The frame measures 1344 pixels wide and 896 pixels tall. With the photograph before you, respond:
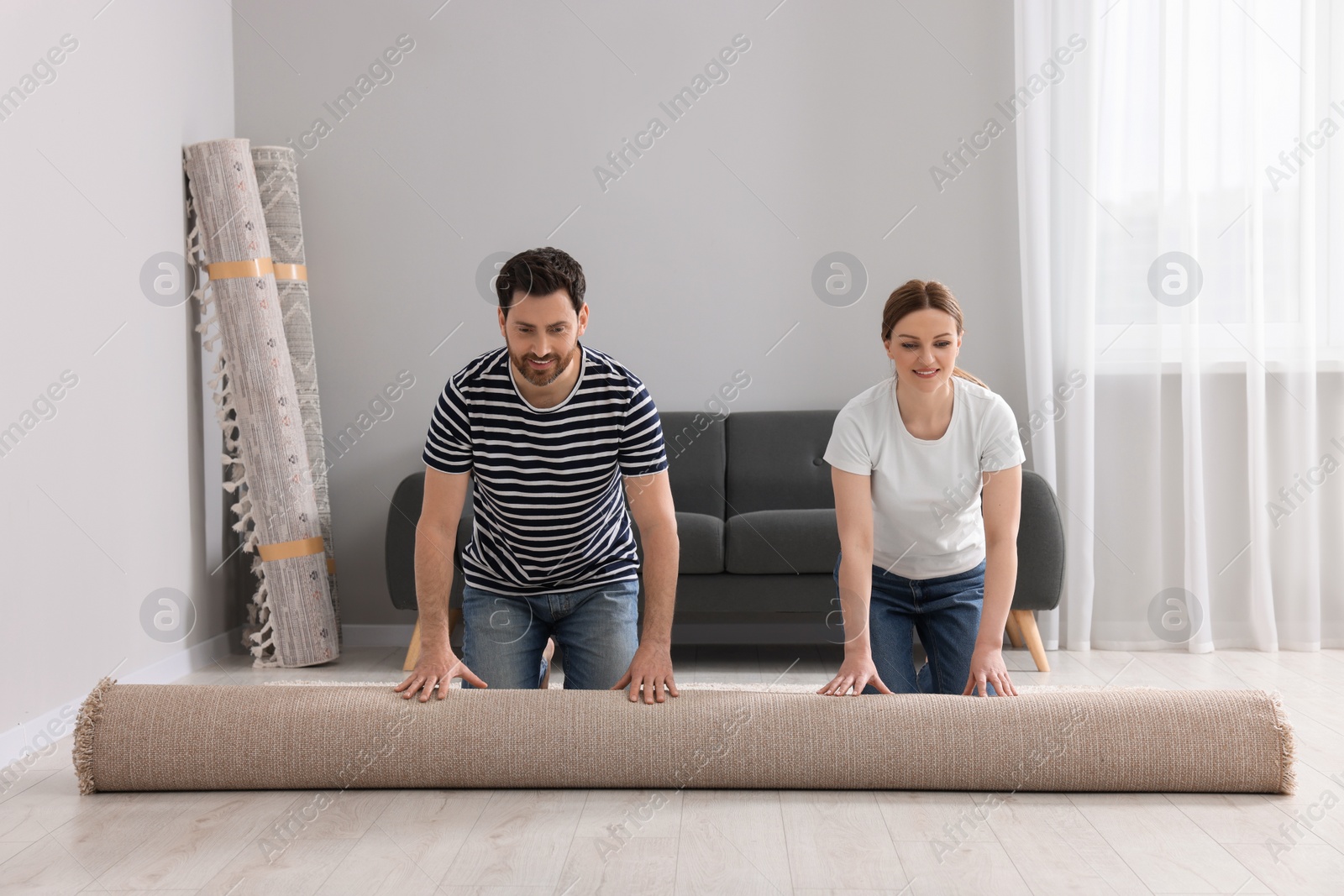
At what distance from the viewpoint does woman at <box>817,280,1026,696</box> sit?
1921 mm

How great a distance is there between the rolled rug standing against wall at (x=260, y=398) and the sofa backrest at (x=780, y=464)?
140 centimetres

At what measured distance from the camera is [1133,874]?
152cm

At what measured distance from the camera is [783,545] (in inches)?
124

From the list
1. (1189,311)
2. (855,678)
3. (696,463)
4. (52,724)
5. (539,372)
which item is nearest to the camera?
(539,372)

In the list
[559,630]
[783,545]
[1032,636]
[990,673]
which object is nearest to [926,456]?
[990,673]

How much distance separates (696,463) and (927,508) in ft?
5.38

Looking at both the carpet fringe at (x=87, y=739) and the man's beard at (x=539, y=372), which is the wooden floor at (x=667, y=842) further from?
the man's beard at (x=539, y=372)

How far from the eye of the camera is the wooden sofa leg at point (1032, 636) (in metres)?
3.16

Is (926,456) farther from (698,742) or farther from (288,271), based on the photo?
(288,271)

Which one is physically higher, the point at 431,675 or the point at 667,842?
the point at 431,675

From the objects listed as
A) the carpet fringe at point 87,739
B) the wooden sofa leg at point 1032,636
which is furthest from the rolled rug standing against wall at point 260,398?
the wooden sofa leg at point 1032,636

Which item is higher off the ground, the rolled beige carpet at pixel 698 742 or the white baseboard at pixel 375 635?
the rolled beige carpet at pixel 698 742

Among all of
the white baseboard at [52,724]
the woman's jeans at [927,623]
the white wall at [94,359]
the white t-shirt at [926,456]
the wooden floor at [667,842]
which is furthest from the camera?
the white wall at [94,359]

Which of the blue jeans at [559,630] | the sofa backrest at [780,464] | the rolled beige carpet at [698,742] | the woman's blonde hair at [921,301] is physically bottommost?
the rolled beige carpet at [698,742]
